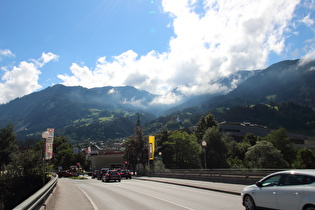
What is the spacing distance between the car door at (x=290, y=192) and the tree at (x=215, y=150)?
57.6 m

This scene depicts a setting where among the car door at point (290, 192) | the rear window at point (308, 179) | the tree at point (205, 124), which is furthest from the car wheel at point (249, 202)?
the tree at point (205, 124)

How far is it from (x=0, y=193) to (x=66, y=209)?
191 inches

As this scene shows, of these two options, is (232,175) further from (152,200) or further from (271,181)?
(271,181)

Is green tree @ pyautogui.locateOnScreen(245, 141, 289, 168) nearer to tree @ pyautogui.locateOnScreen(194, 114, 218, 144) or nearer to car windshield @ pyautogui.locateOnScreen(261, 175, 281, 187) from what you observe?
tree @ pyautogui.locateOnScreen(194, 114, 218, 144)

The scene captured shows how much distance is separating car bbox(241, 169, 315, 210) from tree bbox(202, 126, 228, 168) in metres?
56.4

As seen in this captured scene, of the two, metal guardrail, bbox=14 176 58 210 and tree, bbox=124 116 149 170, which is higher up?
tree, bbox=124 116 149 170

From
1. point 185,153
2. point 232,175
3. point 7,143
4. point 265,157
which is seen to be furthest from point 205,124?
point 232,175

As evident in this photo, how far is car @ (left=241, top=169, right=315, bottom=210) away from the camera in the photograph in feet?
22.0

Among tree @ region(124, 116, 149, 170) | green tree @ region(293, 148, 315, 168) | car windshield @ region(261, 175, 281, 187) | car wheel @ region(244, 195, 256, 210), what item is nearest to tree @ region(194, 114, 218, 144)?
green tree @ region(293, 148, 315, 168)

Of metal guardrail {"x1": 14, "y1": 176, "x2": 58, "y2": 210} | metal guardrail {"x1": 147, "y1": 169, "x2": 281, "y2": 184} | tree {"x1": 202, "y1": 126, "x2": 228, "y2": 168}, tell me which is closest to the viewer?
metal guardrail {"x1": 14, "y1": 176, "x2": 58, "y2": 210}

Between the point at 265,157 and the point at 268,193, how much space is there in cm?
5871

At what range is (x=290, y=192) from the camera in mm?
7148

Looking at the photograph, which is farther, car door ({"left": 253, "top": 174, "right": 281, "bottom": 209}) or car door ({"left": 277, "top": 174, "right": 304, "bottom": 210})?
car door ({"left": 253, "top": 174, "right": 281, "bottom": 209})

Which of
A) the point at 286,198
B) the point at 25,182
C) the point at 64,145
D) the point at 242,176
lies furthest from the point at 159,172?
the point at 64,145
